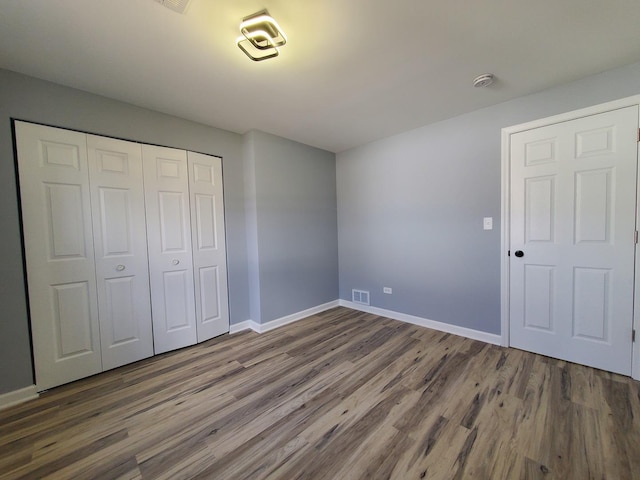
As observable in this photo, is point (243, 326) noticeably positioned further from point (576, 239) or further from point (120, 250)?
point (576, 239)

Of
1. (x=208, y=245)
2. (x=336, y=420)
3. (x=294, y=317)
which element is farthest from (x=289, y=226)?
(x=336, y=420)

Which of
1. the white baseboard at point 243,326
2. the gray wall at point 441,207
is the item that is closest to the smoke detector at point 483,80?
the gray wall at point 441,207

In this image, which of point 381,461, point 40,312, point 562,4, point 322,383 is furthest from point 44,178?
point 562,4

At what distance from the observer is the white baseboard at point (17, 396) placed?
1846 mm

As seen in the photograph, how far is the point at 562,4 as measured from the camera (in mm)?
1394

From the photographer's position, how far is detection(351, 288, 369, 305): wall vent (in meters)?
3.78

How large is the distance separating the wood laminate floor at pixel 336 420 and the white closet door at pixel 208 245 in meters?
0.53

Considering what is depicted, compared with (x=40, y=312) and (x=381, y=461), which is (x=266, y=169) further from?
(x=381, y=461)

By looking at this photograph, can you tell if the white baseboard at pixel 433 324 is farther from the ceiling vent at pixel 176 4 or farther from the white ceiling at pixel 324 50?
the ceiling vent at pixel 176 4

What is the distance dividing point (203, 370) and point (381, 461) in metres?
1.73

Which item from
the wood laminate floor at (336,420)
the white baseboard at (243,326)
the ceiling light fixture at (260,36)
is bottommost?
the wood laminate floor at (336,420)

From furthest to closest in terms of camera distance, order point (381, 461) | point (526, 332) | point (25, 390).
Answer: point (526, 332) → point (25, 390) → point (381, 461)

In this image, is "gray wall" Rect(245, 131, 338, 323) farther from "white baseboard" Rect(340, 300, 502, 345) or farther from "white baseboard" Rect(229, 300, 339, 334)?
"white baseboard" Rect(340, 300, 502, 345)

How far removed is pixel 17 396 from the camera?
1.90 meters
